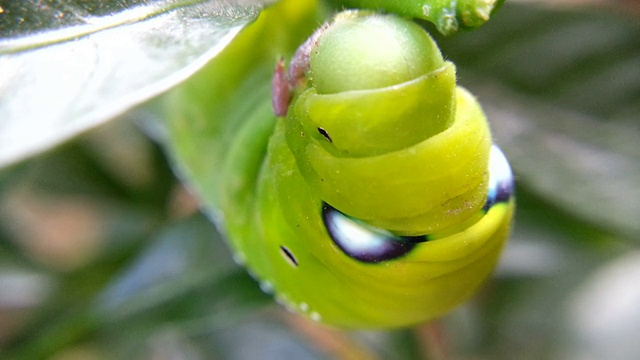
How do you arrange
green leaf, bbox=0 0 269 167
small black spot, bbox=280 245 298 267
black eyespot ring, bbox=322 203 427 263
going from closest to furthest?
green leaf, bbox=0 0 269 167
black eyespot ring, bbox=322 203 427 263
small black spot, bbox=280 245 298 267

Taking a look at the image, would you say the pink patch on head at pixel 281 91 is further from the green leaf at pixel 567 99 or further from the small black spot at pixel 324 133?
the green leaf at pixel 567 99

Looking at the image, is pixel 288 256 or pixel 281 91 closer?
pixel 281 91

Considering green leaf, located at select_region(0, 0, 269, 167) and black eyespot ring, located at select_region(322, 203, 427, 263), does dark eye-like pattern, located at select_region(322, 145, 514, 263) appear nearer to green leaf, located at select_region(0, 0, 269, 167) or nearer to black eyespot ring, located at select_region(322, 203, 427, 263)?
black eyespot ring, located at select_region(322, 203, 427, 263)

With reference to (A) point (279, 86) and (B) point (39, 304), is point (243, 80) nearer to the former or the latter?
(A) point (279, 86)

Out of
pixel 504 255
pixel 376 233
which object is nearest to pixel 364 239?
pixel 376 233

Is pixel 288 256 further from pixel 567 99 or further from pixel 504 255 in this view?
pixel 504 255

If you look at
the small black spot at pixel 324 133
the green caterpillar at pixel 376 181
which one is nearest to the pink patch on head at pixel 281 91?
the green caterpillar at pixel 376 181

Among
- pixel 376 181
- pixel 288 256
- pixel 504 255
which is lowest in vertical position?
pixel 504 255

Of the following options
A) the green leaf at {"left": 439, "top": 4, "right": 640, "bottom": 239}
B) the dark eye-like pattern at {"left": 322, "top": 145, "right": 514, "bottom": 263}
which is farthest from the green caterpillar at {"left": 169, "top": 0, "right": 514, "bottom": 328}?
the green leaf at {"left": 439, "top": 4, "right": 640, "bottom": 239}
